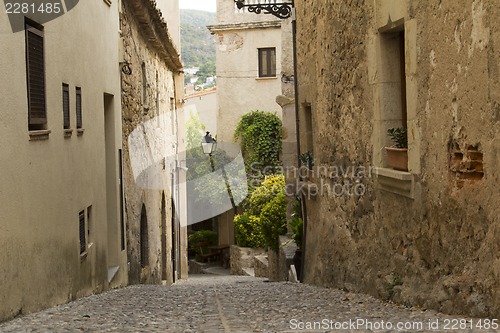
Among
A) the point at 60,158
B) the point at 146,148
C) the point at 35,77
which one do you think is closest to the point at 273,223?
the point at 146,148

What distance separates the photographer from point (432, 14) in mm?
6176

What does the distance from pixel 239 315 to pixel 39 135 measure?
8.86ft

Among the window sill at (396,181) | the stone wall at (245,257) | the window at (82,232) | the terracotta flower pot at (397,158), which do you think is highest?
the terracotta flower pot at (397,158)

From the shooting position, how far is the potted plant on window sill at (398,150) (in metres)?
7.18

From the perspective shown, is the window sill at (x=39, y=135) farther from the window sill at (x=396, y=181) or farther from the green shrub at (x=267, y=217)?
the green shrub at (x=267, y=217)

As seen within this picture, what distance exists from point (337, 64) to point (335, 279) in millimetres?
2863

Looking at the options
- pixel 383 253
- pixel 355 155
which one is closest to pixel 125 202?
pixel 355 155

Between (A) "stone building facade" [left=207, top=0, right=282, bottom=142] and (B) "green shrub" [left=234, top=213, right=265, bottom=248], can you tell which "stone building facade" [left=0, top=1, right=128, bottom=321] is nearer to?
(B) "green shrub" [left=234, top=213, right=265, bottom=248]

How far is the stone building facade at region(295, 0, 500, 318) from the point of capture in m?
5.32

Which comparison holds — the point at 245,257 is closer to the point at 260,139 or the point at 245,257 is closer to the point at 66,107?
the point at 260,139

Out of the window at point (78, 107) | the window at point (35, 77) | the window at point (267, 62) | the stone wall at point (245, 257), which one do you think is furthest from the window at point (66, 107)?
the window at point (267, 62)

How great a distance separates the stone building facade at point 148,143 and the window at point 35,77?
5.64m

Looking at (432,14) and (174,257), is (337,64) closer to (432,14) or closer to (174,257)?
(432,14)

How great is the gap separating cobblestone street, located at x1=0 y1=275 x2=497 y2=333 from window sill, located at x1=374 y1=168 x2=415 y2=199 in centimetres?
108
